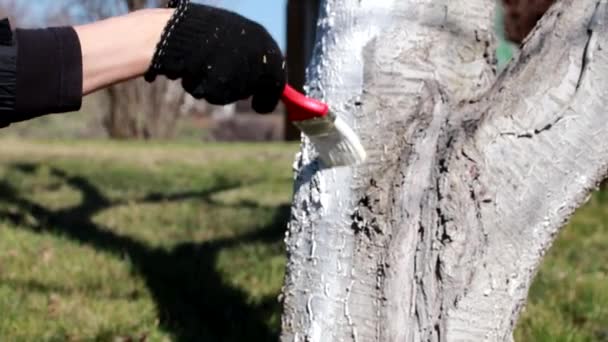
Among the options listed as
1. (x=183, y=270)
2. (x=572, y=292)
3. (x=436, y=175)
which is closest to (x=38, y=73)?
(x=436, y=175)

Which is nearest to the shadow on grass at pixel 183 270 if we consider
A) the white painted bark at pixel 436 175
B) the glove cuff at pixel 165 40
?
the white painted bark at pixel 436 175

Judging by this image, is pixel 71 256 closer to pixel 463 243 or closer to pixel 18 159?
pixel 463 243

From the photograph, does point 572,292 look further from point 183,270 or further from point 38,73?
point 38,73

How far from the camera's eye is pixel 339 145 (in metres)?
2.50

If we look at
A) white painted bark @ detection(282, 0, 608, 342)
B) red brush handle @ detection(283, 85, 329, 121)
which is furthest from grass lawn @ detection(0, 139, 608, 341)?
red brush handle @ detection(283, 85, 329, 121)

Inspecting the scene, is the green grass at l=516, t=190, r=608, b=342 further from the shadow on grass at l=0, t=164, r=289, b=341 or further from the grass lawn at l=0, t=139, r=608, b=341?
the shadow on grass at l=0, t=164, r=289, b=341

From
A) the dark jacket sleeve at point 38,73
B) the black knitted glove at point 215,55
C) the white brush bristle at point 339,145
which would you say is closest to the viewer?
the dark jacket sleeve at point 38,73

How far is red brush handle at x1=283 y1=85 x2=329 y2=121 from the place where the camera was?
233 centimetres

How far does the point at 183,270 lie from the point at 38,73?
103 inches

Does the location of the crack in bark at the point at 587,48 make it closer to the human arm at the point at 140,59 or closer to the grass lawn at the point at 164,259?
the human arm at the point at 140,59

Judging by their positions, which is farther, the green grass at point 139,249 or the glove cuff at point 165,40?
the green grass at point 139,249

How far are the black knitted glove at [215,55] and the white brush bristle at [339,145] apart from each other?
257 mm

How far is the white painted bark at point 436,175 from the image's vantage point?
2463 millimetres

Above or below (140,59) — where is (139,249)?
below
